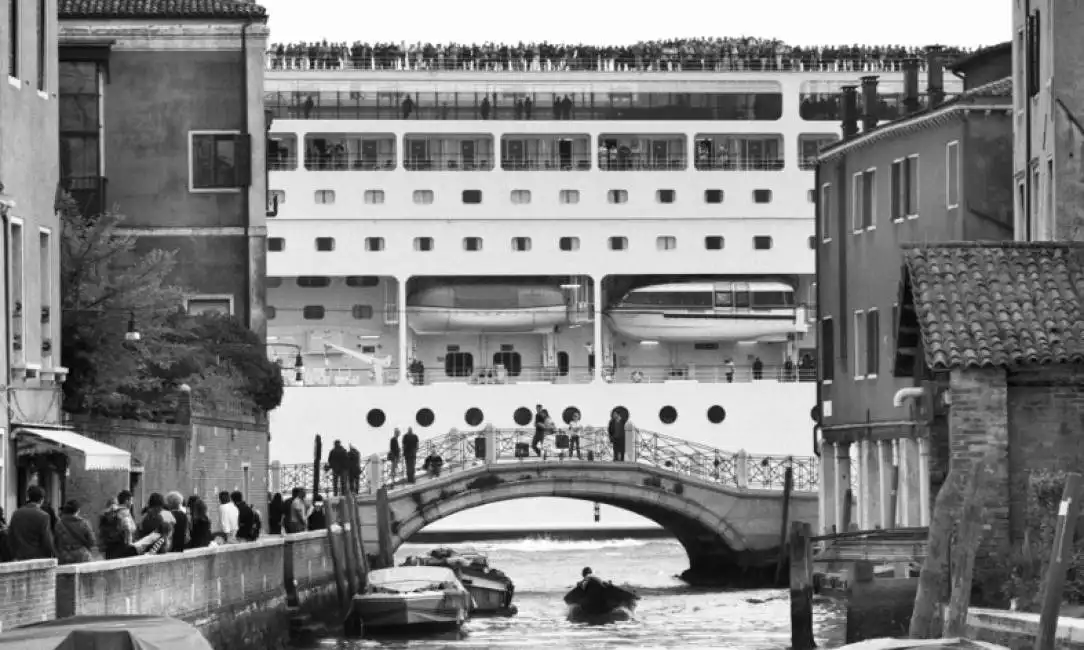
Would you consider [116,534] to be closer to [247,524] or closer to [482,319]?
[247,524]

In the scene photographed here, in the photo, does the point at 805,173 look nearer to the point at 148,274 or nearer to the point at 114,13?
the point at 114,13

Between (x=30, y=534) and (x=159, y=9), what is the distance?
2353cm

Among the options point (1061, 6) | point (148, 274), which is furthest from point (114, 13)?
point (1061, 6)

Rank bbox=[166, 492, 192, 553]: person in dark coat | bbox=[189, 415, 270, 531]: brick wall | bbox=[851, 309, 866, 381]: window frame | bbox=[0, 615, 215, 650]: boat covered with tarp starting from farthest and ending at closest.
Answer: bbox=[851, 309, 866, 381]: window frame → bbox=[189, 415, 270, 531]: brick wall → bbox=[166, 492, 192, 553]: person in dark coat → bbox=[0, 615, 215, 650]: boat covered with tarp

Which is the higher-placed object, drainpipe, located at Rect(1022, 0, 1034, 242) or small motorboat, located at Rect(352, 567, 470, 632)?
drainpipe, located at Rect(1022, 0, 1034, 242)

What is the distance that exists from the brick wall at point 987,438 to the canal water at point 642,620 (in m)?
11.3

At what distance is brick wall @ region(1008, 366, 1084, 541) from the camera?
24.9 metres

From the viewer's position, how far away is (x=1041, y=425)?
25.0 meters

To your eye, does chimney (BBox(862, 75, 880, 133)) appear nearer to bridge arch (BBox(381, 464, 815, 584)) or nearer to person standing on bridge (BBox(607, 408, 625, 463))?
bridge arch (BBox(381, 464, 815, 584))

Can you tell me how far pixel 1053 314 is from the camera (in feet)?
84.1

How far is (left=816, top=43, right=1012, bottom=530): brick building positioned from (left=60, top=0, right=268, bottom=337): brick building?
33.7 ft

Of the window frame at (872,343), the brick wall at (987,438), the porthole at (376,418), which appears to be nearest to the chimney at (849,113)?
the window frame at (872,343)

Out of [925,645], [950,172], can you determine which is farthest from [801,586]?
[925,645]

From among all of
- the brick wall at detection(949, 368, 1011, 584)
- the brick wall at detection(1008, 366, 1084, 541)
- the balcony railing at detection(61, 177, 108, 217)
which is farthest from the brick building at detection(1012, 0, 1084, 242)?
the balcony railing at detection(61, 177, 108, 217)
